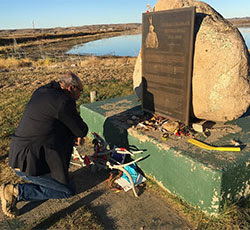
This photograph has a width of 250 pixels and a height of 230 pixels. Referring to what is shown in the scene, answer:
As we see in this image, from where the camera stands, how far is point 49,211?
337 cm

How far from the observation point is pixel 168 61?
3.88 metres

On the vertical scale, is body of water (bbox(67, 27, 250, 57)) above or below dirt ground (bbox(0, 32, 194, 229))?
above

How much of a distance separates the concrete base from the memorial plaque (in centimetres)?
54

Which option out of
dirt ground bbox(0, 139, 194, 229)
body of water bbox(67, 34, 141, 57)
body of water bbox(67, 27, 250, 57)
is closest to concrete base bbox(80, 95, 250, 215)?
dirt ground bbox(0, 139, 194, 229)

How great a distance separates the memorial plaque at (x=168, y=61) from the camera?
11.6 feet

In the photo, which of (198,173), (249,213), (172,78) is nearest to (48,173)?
(198,173)

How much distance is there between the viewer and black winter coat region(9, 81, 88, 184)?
9.96 ft

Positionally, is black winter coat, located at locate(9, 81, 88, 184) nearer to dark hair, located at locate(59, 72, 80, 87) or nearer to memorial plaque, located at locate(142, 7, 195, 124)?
dark hair, located at locate(59, 72, 80, 87)

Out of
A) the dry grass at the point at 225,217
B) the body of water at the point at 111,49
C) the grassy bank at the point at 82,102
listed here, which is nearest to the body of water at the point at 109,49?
the body of water at the point at 111,49

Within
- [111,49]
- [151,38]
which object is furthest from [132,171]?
[111,49]

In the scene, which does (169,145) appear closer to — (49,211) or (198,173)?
(198,173)

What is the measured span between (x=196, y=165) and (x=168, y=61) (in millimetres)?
1645

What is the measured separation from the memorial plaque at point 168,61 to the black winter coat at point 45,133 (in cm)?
156

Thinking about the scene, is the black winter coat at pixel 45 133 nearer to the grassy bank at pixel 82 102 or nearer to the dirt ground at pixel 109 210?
the dirt ground at pixel 109 210
